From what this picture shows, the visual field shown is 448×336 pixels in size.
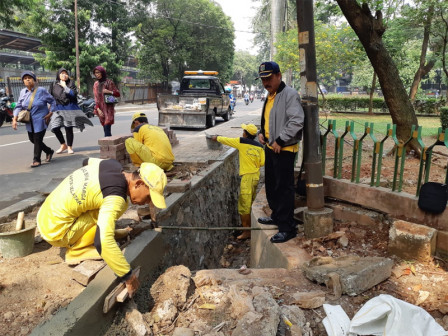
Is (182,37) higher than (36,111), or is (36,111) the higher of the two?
(182,37)

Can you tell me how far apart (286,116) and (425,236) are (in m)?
1.68

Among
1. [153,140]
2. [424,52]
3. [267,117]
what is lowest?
[153,140]

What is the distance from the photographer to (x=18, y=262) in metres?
3.05

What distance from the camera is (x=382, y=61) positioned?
5.99 m

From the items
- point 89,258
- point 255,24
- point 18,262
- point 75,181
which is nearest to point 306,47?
point 75,181

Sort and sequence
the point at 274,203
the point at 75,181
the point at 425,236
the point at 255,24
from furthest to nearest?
Result: the point at 255,24 < the point at 274,203 < the point at 425,236 < the point at 75,181

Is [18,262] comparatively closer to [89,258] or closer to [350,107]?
[89,258]

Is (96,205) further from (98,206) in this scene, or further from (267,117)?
(267,117)

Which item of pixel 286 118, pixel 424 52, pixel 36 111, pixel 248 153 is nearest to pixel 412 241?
pixel 286 118

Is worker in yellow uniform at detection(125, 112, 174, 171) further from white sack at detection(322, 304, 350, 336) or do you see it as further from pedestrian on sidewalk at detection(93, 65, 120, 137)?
white sack at detection(322, 304, 350, 336)

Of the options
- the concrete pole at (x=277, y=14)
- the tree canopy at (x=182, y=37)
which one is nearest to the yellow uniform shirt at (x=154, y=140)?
the concrete pole at (x=277, y=14)

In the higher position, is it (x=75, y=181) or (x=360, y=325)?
(x=75, y=181)

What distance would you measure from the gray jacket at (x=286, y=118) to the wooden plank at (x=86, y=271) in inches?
79.1

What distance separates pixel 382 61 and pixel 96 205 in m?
5.26
